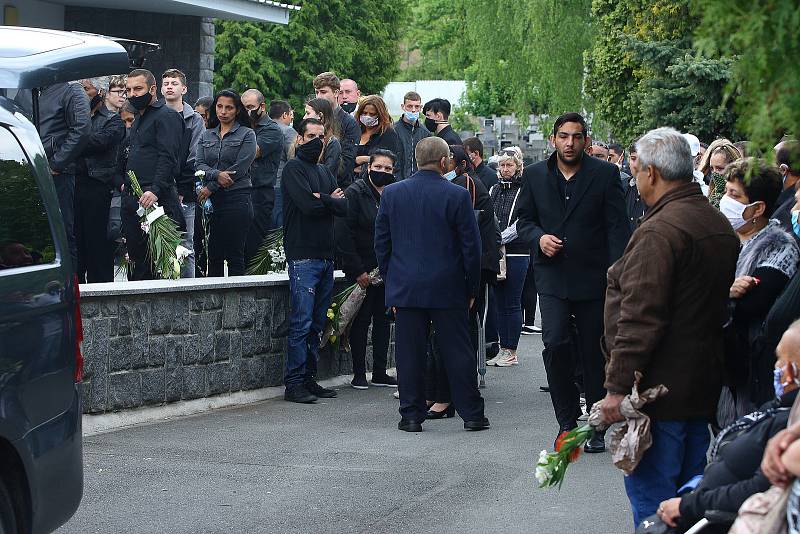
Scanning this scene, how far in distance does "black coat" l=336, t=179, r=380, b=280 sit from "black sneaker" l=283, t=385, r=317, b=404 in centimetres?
114

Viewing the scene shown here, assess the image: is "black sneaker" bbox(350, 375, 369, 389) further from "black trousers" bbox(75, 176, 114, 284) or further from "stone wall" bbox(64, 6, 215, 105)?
"stone wall" bbox(64, 6, 215, 105)

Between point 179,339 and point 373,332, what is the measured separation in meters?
2.46

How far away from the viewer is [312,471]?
28.2ft

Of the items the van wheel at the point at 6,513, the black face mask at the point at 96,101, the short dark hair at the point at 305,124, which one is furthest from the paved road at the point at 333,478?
the black face mask at the point at 96,101

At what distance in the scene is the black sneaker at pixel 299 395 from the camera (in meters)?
11.2

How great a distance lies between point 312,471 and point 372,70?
51037mm

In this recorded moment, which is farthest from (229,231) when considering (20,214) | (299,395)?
(20,214)

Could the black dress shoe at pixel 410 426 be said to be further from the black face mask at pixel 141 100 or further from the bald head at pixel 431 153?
the black face mask at pixel 141 100

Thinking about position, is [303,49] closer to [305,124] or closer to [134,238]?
[134,238]

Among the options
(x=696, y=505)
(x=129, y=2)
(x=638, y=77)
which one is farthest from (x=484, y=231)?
(x=638, y=77)

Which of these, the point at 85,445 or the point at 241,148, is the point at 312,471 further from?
the point at 241,148

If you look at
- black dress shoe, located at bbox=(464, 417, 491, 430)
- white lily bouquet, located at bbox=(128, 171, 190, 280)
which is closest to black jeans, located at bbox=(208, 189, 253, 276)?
white lily bouquet, located at bbox=(128, 171, 190, 280)

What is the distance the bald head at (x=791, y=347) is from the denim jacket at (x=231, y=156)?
831 centimetres

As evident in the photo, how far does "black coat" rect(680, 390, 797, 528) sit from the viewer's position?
15.5ft
